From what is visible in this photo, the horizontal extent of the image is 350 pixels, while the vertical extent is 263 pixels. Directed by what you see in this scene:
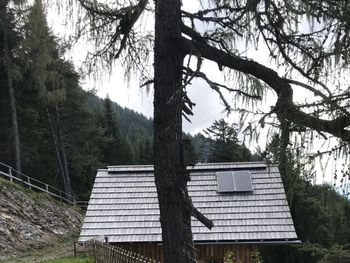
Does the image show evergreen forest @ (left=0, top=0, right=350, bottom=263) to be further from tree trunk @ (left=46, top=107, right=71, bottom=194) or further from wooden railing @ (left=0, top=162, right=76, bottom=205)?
wooden railing @ (left=0, top=162, right=76, bottom=205)

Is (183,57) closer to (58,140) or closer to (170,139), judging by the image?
(170,139)

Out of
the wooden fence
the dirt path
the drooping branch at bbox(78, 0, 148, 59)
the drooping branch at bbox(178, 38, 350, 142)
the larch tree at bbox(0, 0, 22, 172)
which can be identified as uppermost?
the larch tree at bbox(0, 0, 22, 172)

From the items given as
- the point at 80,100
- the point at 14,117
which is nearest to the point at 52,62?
the point at 14,117

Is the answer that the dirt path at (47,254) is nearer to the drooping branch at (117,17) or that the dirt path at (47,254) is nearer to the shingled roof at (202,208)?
the shingled roof at (202,208)

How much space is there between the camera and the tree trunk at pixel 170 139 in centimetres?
444

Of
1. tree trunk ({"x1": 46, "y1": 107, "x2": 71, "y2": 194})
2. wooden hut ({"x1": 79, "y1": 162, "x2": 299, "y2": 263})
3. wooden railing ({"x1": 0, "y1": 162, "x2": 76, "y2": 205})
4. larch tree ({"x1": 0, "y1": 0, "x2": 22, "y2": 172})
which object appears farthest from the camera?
tree trunk ({"x1": 46, "y1": 107, "x2": 71, "y2": 194})

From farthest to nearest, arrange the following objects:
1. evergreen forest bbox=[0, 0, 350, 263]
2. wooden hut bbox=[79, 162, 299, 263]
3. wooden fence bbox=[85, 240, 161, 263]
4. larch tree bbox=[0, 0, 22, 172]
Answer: evergreen forest bbox=[0, 0, 350, 263] → larch tree bbox=[0, 0, 22, 172] → wooden hut bbox=[79, 162, 299, 263] → wooden fence bbox=[85, 240, 161, 263]

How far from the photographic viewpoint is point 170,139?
452 cm

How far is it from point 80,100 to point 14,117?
31.6 feet

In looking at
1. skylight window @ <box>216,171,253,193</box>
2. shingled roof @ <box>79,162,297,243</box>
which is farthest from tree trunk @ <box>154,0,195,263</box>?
skylight window @ <box>216,171,253,193</box>

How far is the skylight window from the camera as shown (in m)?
16.8

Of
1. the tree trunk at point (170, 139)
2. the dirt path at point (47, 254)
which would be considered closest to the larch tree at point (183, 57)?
the tree trunk at point (170, 139)

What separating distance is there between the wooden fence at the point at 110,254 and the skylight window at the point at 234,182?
193 inches

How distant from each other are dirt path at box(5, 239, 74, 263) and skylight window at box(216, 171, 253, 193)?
19.2 feet
